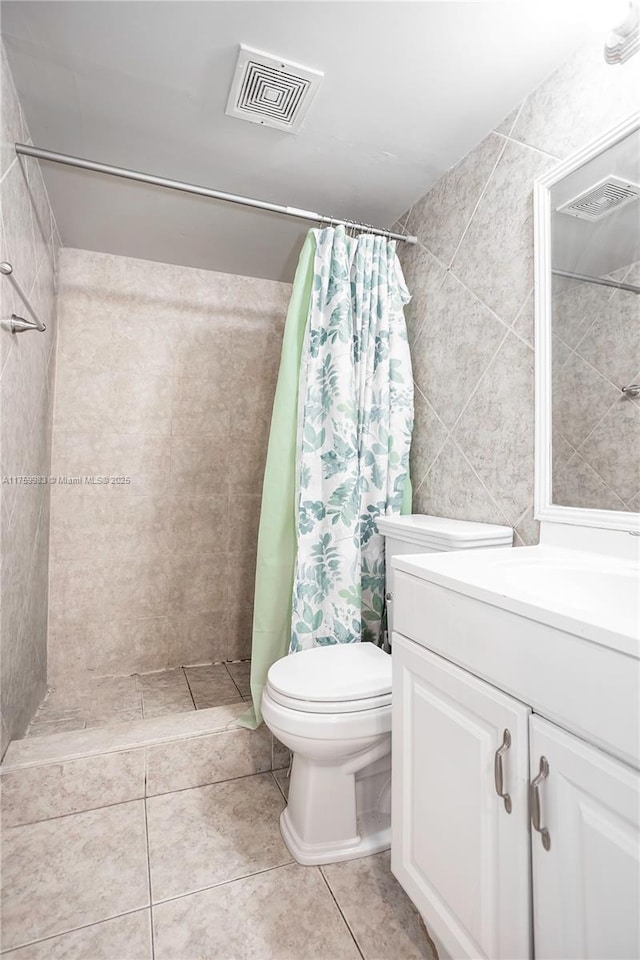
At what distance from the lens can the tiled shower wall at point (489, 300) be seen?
1.27 m

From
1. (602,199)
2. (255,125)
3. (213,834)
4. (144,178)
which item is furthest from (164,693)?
(602,199)

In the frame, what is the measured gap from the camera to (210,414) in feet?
8.43

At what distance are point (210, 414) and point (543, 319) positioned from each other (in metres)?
1.74

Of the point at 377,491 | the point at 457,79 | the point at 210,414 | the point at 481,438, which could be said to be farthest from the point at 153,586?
the point at 457,79

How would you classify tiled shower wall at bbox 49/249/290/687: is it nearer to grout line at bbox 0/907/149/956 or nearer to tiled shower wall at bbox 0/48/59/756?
tiled shower wall at bbox 0/48/59/756

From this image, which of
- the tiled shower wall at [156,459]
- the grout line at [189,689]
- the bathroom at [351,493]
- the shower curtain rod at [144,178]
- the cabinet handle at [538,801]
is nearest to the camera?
the cabinet handle at [538,801]

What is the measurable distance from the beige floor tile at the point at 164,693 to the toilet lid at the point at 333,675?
0.85 metres

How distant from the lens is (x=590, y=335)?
3.91ft

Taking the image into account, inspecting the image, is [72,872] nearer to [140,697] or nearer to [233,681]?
[140,697]

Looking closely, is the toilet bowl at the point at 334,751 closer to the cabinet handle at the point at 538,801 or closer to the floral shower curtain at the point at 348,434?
the floral shower curtain at the point at 348,434

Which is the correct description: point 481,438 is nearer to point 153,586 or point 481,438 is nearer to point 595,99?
point 595,99

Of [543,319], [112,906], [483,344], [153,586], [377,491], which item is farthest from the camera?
[153,586]

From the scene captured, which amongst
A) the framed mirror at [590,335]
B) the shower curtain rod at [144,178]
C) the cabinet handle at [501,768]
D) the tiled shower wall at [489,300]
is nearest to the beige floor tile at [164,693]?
the tiled shower wall at [489,300]

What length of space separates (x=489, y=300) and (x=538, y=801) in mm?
1368
